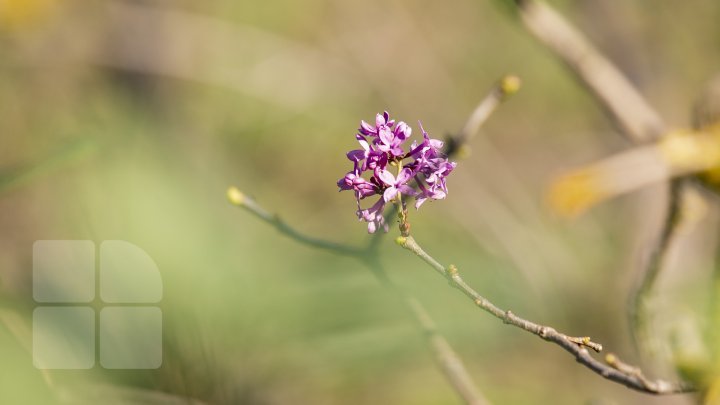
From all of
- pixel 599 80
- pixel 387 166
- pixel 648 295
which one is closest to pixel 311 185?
pixel 599 80

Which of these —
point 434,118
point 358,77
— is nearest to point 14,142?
point 358,77

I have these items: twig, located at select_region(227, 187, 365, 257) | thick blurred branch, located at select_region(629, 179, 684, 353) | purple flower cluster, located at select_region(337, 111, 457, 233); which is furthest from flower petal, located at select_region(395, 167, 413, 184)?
thick blurred branch, located at select_region(629, 179, 684, 353)

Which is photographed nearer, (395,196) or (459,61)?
(395,196)

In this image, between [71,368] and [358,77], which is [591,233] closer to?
[358,77]

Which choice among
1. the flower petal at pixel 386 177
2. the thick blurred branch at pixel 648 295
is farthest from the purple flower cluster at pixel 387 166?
the thick blurred branch at pixel 648 295

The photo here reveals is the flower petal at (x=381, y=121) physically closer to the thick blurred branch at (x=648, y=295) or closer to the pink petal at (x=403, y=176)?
the pink petal at (x=403, y=176)
